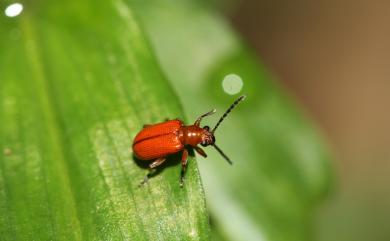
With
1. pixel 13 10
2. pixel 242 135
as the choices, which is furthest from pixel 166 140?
pixel 13 10

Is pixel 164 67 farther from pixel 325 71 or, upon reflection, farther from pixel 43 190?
pixel 325 71

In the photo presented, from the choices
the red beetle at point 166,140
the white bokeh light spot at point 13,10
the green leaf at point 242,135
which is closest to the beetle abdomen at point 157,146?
the red beetle at point 166,140

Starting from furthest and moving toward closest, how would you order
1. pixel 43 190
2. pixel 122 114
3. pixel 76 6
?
pixel 76 6
pixel 122 114
pixel 43 190

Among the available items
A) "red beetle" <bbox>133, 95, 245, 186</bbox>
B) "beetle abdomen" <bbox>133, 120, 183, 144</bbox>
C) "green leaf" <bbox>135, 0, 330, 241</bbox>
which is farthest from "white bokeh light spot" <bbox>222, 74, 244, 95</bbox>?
"beetle abdomen" <bbox>133, 120, 183, 144</bbox>

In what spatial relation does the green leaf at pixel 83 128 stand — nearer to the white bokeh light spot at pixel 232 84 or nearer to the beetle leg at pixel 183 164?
the beetle leg at pixel 183 164

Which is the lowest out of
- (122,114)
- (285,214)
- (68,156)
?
(285,214)

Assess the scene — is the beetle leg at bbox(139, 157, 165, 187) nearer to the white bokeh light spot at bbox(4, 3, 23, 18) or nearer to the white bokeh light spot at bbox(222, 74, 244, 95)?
the white bokeh light spot at bbox(222, 74, 244, 95)

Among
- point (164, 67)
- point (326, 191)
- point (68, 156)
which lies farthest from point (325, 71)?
point (68, 156)
